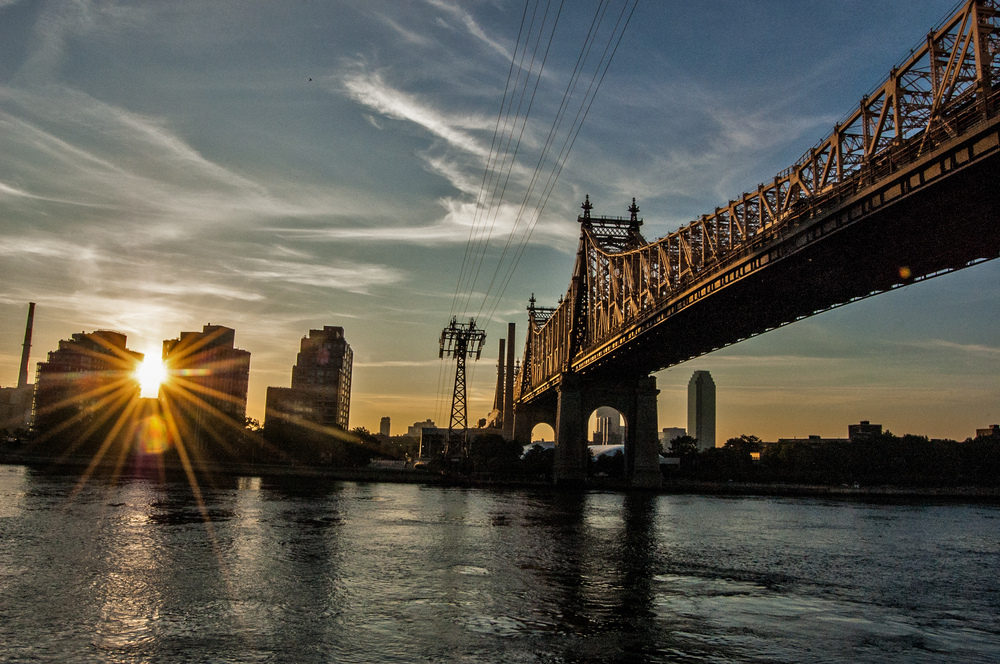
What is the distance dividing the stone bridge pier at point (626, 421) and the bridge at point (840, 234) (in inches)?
332

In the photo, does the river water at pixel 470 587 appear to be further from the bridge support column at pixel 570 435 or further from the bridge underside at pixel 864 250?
the bridge support column at pixel 570 435

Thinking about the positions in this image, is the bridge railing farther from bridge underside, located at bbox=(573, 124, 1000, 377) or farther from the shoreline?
the shoreline

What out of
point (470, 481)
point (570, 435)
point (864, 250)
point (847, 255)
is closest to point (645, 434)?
point (570, 435)

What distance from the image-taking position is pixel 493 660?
16.3 meters

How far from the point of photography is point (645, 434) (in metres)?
88.9

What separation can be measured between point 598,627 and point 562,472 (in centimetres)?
6746

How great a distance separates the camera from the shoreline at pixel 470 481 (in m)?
87.8

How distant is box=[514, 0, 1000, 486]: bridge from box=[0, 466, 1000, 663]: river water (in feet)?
48.0

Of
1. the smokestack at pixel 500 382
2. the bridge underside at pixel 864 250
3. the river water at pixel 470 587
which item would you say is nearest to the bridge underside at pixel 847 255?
the bridge underside at pixel 864 250

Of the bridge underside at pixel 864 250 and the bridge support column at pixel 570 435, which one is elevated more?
the bridge underside at pixel 864 250

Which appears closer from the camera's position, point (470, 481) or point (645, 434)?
point (645, 434)

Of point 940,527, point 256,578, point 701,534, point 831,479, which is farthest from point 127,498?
point 831,479

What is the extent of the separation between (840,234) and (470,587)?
933 inches

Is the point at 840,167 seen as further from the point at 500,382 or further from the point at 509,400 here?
the point at 500,382
